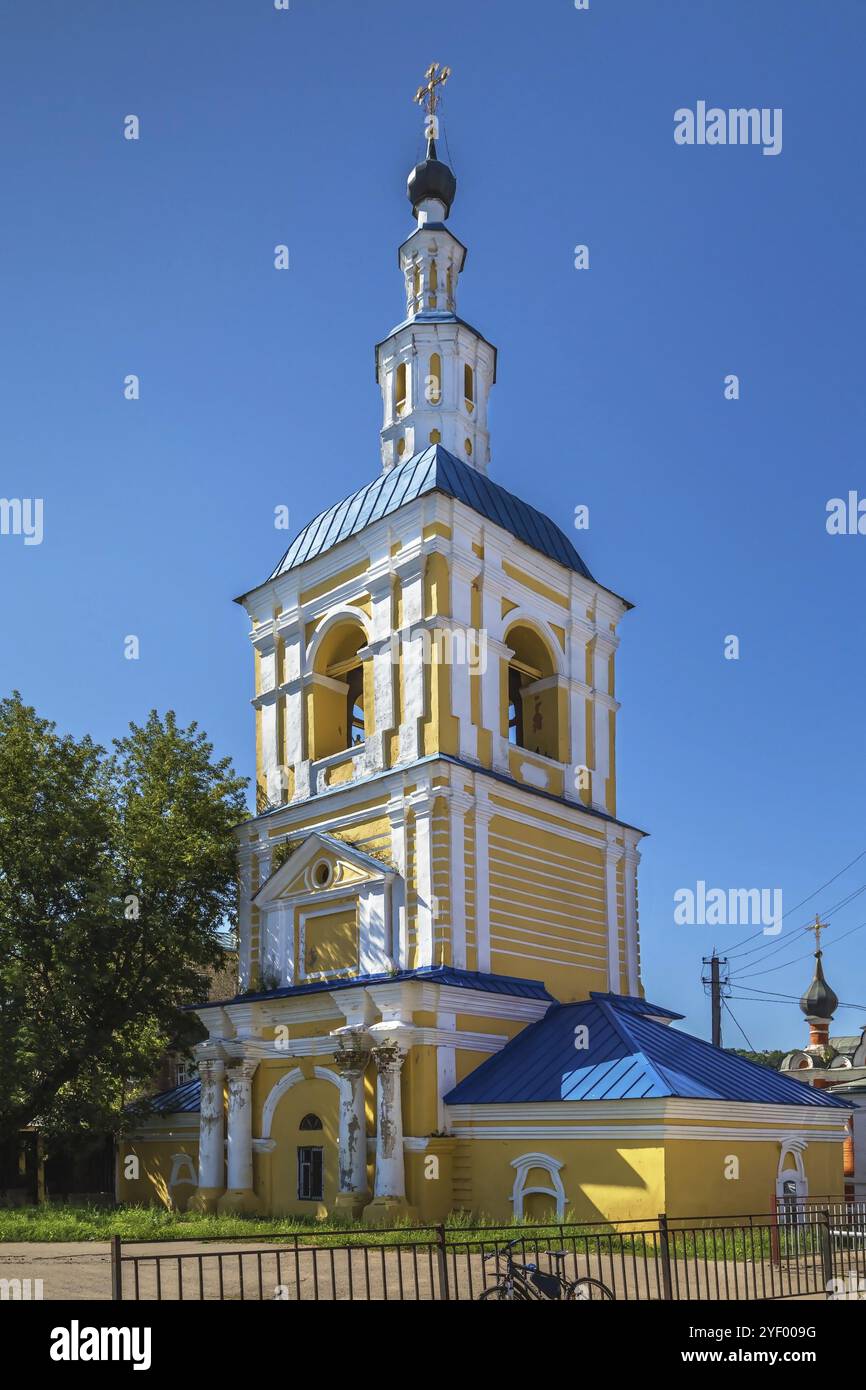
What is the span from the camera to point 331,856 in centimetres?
2283

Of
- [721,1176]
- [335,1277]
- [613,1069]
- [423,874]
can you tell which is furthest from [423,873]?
[335,1277]

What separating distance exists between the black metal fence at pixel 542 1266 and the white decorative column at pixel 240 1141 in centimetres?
423

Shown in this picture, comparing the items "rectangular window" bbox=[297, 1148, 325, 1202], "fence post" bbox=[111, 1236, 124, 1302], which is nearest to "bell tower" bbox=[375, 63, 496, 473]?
"rectangular window" bbox=[297, 1148, 325, 1202]

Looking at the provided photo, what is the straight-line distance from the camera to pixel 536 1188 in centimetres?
1842

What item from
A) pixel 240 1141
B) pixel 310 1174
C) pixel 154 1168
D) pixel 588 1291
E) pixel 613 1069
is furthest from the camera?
pixel 154 1168

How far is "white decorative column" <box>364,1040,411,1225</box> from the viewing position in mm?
18922

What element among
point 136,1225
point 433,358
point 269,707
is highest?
point 433,358

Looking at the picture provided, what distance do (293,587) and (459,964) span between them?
28.3 feet

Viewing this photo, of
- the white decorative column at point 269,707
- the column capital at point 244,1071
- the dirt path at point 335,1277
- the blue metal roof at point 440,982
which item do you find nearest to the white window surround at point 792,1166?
the dirt path at point 335,1277

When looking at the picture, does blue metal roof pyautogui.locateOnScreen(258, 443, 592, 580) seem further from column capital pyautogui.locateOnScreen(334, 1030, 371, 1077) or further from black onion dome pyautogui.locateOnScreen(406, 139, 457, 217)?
column capital pyautogui.locateOnScreen(334, 1030, 371, 1077)

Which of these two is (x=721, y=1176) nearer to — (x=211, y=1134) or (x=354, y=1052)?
(x=354, y=1052)

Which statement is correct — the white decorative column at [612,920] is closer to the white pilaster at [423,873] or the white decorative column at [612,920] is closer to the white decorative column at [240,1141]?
the white pilaster at [423,873]

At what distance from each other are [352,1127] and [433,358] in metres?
15.1
